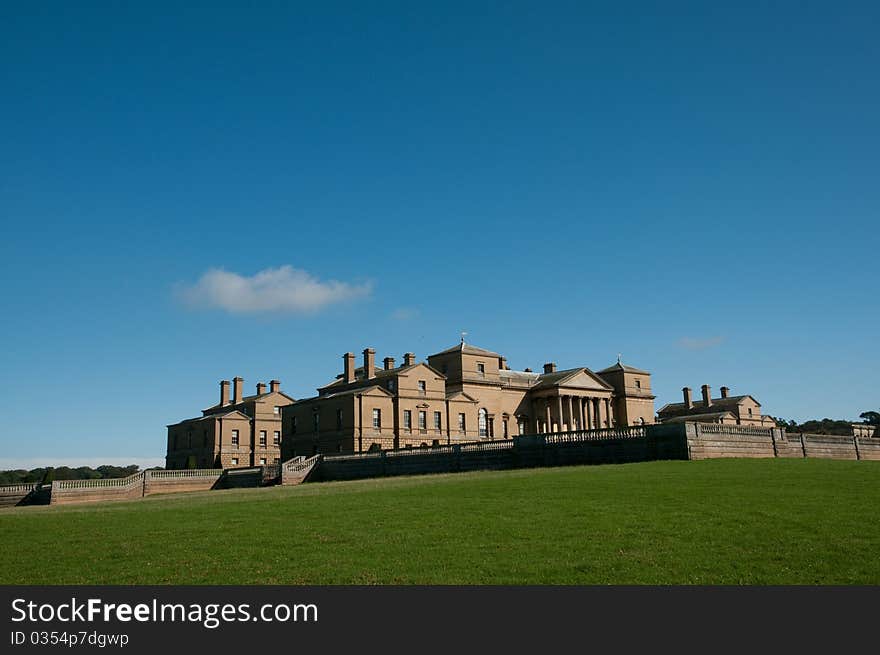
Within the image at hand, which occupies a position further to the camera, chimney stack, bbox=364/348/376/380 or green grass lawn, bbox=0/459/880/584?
chimney stack, bbox=364/348/376/380

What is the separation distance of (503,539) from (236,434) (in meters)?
66.9

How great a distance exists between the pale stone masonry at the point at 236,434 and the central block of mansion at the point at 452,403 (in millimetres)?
5495

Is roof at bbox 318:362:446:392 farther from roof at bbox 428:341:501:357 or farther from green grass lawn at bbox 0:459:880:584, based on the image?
green grass lawn at bbox 0:459:880:584

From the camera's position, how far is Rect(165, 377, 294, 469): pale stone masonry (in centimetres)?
7675

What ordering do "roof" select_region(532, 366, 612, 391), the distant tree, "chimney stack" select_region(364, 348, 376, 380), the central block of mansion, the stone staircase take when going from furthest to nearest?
1. the distant tree
2. "roof" select_region(532, 366, 612, 391)
3. "chimney stack" select_region(364, 348, 376, 380)
4. the central block of mansion
5. the stone staircase

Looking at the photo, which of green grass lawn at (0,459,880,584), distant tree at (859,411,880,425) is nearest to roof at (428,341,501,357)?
green grass lawn at (0,459,880,584)

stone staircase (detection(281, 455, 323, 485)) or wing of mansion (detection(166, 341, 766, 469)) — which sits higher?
wing of mansion (detection(166, 341, 766, 469))

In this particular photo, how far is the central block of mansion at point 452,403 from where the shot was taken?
68312mm

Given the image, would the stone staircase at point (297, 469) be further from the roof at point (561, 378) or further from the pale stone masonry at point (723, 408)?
the pale stone masonry at point (723, 408)

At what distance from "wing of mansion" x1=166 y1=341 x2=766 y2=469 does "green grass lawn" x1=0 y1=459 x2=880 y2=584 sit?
137 feet

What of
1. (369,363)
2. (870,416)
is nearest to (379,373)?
(369,363)

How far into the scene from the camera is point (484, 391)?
254 feet

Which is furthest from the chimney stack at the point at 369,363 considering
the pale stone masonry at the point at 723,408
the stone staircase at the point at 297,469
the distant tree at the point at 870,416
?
the distant tree at the point at 870,416
